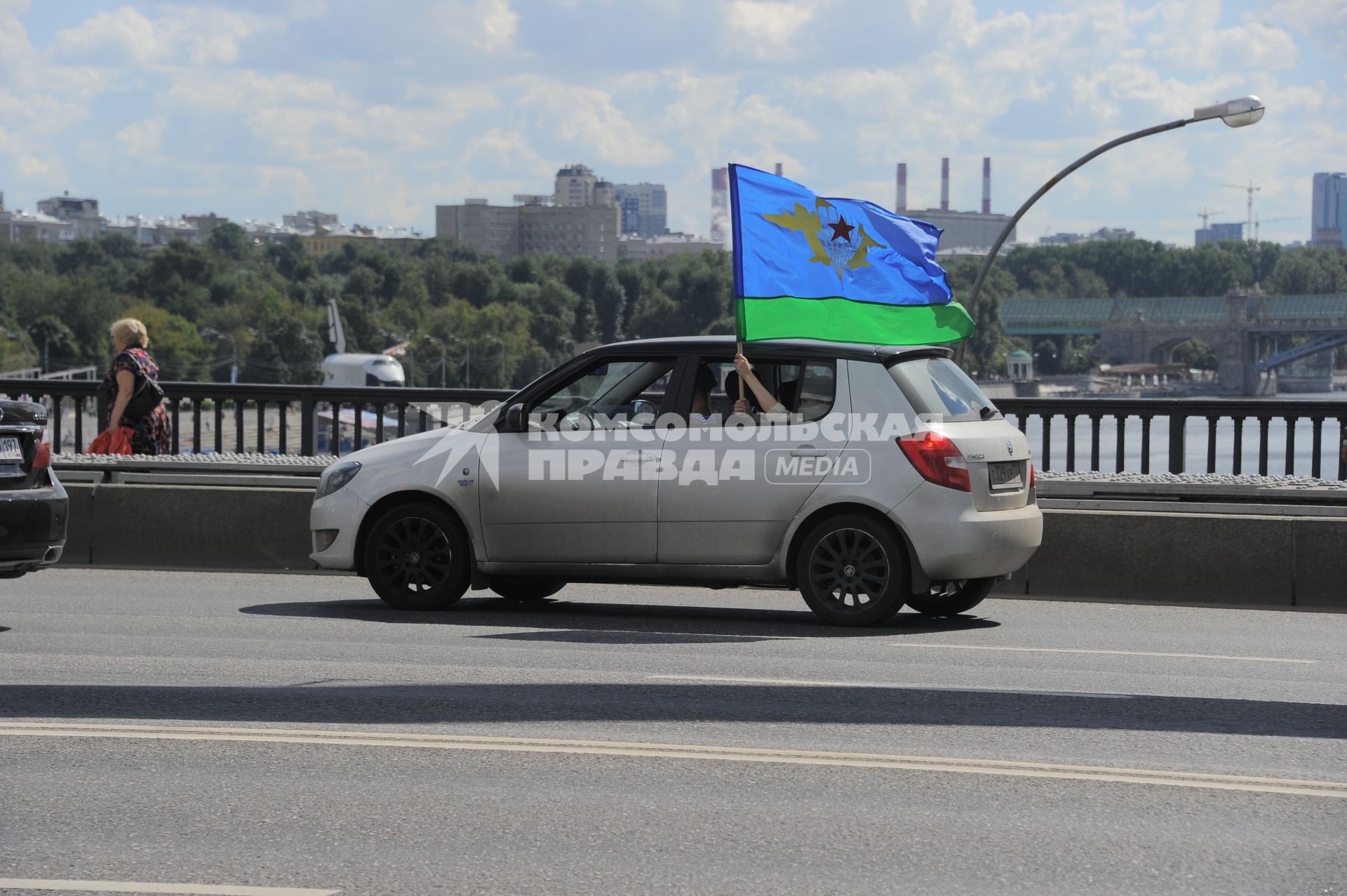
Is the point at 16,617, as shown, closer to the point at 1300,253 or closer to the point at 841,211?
the point at 841,211

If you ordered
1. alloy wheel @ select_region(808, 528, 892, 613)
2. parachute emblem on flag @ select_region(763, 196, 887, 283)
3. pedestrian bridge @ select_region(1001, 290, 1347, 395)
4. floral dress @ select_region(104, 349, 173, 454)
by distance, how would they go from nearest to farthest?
alloy wheel @ select_region(808, 528, 892, 613) < parachute emblem on flag @ select_region(763, 196, 887, 283) < floral dress @ select_region(104, 349, 173, 454) < pedestrian bridge @ select_region(1001, 290, 1347, 395)

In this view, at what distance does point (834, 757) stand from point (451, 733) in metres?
1.46

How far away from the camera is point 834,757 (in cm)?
647

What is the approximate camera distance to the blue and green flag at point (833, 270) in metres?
10.9

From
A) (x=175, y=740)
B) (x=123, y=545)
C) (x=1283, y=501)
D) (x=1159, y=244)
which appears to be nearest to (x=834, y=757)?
(x=175, y=740)

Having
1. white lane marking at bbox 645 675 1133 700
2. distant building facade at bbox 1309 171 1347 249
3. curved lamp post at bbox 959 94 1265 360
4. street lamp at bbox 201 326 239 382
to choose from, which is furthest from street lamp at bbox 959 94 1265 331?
street lamp at bbox 201 326 239 382

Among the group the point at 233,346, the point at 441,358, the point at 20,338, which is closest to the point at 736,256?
the point at 20,338

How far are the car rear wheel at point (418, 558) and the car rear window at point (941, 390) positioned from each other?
2719mm

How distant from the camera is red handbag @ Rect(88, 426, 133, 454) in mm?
14188

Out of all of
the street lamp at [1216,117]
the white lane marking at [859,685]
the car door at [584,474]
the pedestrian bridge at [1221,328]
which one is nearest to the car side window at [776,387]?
the car door at [584,474]

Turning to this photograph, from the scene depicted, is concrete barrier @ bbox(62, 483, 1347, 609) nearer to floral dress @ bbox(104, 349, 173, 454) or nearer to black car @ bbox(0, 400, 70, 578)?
black car @ bbox(0, 400, 70, 578)

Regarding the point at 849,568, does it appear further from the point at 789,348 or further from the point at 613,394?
the point at 613,394

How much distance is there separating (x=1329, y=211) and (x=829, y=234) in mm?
162627

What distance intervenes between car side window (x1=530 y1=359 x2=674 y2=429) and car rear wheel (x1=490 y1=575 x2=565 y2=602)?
1.11 m
